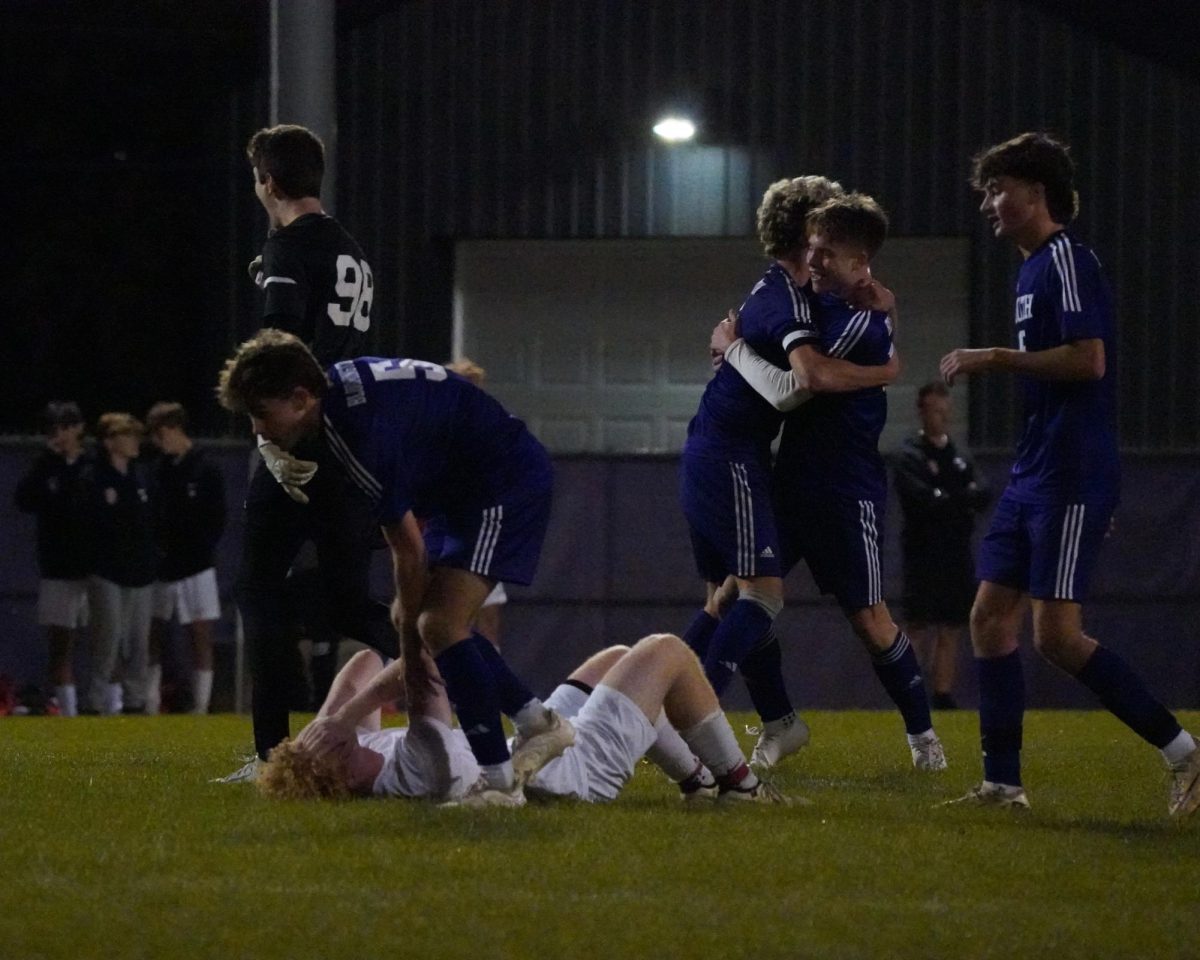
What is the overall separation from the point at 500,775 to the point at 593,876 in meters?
1.09

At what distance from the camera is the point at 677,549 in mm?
14422

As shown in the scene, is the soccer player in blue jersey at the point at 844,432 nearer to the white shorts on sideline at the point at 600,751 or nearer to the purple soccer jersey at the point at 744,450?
the purple soccer jersey at the point at 744,450

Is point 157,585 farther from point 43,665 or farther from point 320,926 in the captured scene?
point 320,926

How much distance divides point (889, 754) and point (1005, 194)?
10.1ft

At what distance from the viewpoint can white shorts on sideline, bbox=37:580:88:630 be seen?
13648mm

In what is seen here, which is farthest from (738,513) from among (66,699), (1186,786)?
(66,699)

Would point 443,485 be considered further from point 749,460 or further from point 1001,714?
point 1001,714

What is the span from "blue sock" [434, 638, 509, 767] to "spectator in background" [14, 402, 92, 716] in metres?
7.94

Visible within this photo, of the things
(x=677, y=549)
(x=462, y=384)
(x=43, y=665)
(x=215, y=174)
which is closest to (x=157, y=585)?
(x=43, y=665)

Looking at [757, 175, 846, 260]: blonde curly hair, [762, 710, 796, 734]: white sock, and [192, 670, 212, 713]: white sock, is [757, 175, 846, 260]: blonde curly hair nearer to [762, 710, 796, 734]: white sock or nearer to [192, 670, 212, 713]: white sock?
[762, 710, 796, 734]: white sock

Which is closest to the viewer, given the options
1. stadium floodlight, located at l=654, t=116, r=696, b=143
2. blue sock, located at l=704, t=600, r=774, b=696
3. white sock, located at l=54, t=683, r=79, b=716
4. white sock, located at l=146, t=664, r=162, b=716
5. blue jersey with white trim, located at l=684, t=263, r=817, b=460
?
blue sock, located at l=704, t=600, r=774, b=696

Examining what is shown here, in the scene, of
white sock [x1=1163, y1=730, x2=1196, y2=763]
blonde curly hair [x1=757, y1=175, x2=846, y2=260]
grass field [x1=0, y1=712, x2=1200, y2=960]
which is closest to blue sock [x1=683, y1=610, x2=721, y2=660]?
grass field [x1=0, y1=712, x2=1200, y2=960]

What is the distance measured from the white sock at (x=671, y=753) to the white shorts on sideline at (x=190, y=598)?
26.5ft

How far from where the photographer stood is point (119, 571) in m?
13.6
